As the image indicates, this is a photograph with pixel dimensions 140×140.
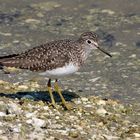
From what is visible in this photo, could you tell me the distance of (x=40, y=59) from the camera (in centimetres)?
1200

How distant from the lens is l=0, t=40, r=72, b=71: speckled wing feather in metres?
11.9

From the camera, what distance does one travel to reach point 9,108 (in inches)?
447

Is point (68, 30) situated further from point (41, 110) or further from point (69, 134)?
point (69, 134)

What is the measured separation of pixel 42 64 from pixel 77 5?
8.42 meters

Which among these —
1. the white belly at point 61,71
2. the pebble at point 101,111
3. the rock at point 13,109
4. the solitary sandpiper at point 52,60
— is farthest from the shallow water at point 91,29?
the rock at point 13,109

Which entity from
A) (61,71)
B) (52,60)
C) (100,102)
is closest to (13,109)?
(61,71)

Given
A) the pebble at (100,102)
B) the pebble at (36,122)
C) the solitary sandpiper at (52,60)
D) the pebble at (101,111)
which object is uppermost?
the solitary sandpiper at (52,60)

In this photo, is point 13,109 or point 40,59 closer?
point 13,109

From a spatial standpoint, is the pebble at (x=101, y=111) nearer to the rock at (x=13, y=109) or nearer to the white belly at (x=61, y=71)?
the white belly at (x=61, y=71)

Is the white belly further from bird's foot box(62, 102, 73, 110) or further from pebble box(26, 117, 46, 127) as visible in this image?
pebble box(26, 117, 46, 127)

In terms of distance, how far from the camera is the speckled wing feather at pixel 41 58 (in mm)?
11930

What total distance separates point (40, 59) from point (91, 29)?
21.6ft

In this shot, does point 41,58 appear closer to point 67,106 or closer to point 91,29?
point 67,106

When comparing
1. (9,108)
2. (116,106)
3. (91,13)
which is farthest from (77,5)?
(9,108)
